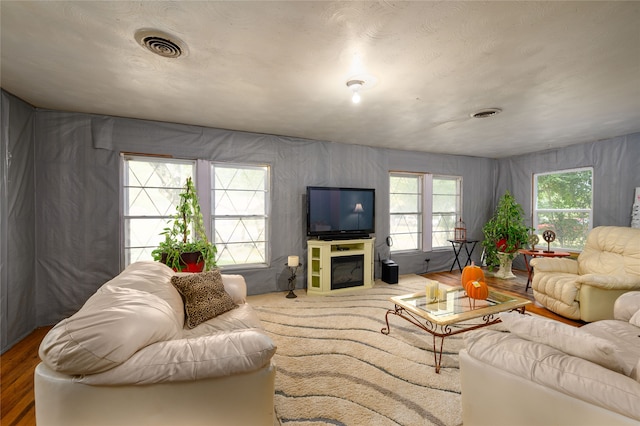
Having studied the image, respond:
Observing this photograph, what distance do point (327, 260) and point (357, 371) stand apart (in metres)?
1.91

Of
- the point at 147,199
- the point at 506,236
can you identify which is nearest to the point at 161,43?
the point at 147,199

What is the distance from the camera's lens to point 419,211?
514 cm

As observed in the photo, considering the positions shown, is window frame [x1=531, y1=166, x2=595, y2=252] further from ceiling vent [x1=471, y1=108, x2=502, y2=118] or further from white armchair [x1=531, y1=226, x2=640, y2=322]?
ceiling vent [x1=471, y1=108, x2=502, y2=118]

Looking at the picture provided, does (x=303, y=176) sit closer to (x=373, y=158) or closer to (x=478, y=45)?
(x=373, y=158)

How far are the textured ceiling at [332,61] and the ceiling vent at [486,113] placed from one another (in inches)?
4.8

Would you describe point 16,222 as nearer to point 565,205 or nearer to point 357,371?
point 357,371

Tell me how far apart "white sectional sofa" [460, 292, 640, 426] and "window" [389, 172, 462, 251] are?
3.59 m

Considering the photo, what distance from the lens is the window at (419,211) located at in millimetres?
4965

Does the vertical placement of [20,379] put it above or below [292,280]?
below

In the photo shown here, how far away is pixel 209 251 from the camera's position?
309 cm

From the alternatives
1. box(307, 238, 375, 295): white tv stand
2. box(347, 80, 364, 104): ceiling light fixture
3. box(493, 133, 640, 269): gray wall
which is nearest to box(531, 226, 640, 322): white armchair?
box(493, 133, 640, 269): gray wall

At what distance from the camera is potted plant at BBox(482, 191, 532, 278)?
4.77 meters

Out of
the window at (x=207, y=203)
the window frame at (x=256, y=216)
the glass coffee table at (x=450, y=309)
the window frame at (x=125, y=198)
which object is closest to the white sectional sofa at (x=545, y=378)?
the glass coffee table at (x=450, y=309)

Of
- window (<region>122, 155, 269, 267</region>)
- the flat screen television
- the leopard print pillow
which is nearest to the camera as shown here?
the leopard print pillow
